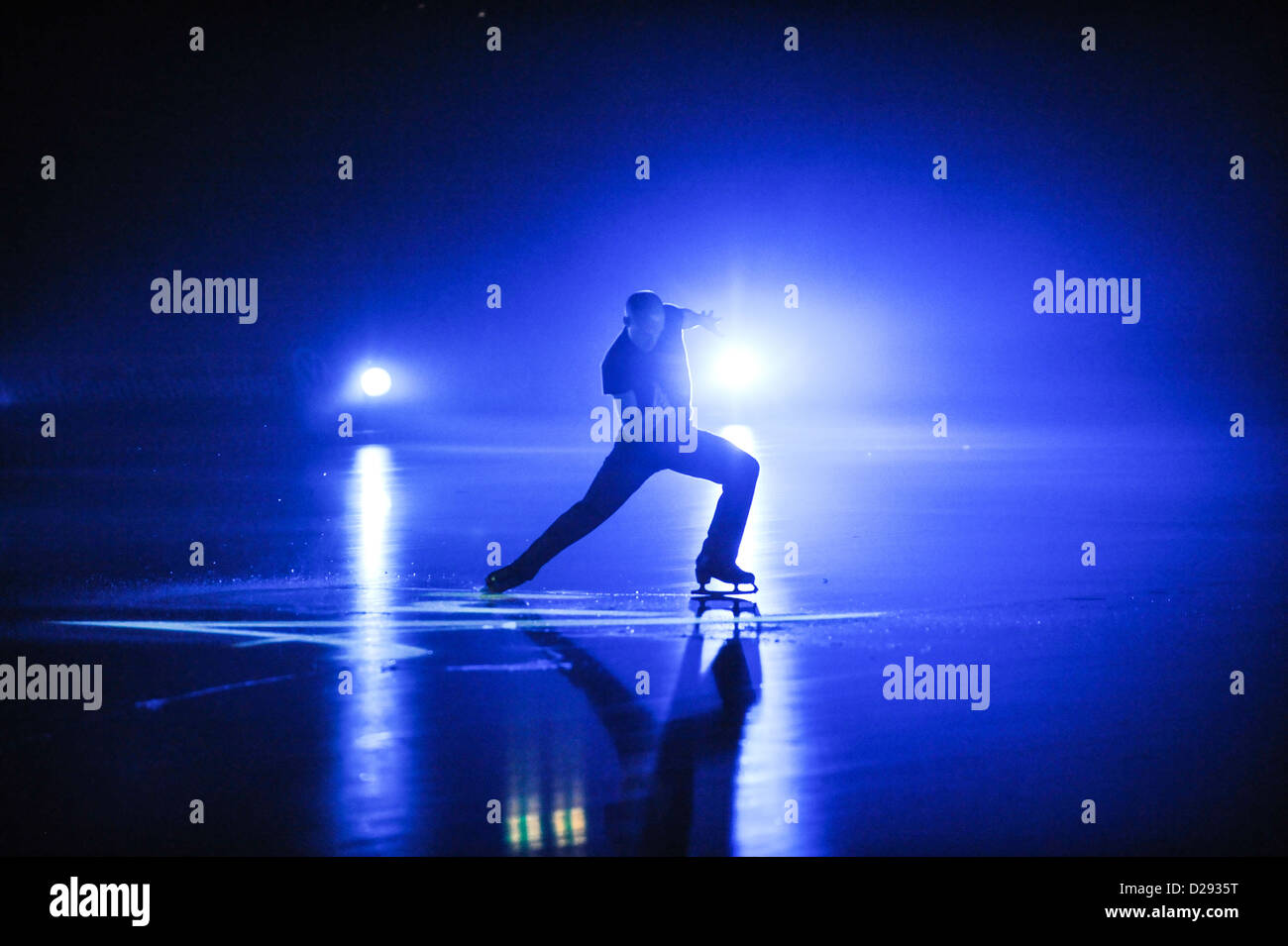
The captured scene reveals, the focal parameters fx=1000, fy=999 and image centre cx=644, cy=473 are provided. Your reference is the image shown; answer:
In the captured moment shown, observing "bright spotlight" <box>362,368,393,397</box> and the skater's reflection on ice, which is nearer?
the skater's reflection on ice

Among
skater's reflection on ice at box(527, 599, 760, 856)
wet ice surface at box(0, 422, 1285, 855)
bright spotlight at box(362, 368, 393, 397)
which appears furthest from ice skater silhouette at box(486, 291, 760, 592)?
bright spotlight at box(362, 368, 393, 397)

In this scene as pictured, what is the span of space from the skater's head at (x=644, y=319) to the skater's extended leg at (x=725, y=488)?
25.7 inches

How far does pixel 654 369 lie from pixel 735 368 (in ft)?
82.0

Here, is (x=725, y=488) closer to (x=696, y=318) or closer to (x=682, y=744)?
(x=696, y=318)

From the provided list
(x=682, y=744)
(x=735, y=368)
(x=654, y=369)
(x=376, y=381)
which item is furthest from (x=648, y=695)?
(x=735, y=368)

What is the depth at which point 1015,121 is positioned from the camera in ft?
38.8

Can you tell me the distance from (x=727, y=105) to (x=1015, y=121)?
3.51 meters

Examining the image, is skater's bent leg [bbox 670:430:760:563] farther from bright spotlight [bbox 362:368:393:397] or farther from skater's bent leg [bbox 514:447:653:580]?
bright spotlight [bbox 362:368:393:397]

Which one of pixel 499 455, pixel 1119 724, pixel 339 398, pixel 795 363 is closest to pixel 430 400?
pixel 339 398

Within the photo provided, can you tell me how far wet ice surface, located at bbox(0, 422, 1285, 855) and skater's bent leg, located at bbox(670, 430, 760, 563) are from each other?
424 millimetres

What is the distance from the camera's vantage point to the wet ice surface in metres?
3.30

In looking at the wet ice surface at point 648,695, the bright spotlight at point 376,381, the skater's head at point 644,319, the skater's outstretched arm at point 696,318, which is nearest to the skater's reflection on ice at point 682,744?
the wet ice surface at point 648,695

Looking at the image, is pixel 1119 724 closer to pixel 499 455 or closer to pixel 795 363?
pixel 499 455

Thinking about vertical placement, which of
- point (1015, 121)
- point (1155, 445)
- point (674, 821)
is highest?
point (1015, 121)
